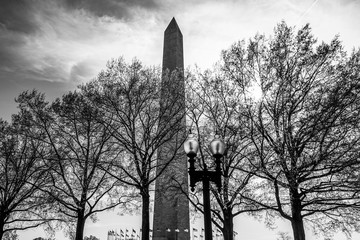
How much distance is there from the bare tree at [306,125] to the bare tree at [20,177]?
54.4ft

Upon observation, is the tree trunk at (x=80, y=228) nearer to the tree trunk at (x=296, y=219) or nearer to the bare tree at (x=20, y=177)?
the bare tree at (x=20, y=177)

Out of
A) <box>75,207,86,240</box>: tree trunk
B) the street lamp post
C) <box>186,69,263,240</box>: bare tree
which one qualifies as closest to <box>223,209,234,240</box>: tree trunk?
<box>186,69,263,240</box>: bare tree

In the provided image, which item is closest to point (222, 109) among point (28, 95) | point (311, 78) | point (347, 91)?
point (311, 78)

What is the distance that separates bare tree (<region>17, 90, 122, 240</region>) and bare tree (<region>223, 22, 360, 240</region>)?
9.69 metres

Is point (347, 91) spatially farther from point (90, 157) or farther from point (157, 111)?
point (90, 157)

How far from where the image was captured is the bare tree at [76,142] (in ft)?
61.7

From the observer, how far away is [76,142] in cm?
2172

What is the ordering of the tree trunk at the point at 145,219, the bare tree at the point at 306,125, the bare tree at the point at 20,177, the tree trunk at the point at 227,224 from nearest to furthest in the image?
1. the bare tree at the point at 306,125
2. the tree trunk at the point at 145,219
3. the tree trunk at the point at 227,224
4. the bare tree at the point at 20,177

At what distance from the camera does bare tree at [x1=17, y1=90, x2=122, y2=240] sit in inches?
740

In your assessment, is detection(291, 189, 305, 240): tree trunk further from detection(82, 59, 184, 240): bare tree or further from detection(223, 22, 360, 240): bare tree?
detection(82, 59, 184, 240): bare tree

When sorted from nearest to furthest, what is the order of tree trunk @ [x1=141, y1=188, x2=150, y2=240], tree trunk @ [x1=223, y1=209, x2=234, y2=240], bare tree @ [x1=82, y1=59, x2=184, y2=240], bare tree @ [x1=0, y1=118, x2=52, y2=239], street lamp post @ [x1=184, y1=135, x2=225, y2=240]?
street lamp post @ [x1=184, y1=135, x2=225, y2=240], tree trunk @ [x1=141, y1=188, x2=150, y2=240], tree trunk @ [x1=223, y1=209, x2=234, y2=240], bare tree @ [x1=82, y1=59, x2=184, y2=240], bare tree @ [x1=0, y1=118, x2=52, y2=239]

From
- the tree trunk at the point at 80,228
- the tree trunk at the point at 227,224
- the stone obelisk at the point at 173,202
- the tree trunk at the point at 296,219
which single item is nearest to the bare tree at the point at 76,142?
the tree trunk at the point at 80,228

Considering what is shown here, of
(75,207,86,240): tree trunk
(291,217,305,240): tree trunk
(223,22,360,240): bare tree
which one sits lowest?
(291,217,305,240): tree trunk

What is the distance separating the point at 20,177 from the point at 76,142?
219 inches
